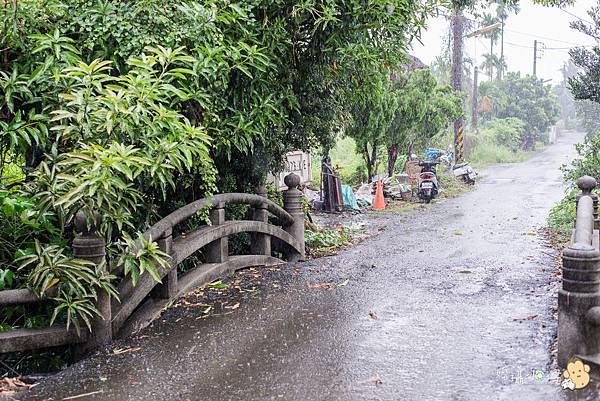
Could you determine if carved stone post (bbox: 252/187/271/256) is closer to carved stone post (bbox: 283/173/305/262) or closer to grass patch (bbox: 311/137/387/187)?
carved stone post (bbox: 283/173/305/262)

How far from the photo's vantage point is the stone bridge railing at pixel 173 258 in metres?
4.80

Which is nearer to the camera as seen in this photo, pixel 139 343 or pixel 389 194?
pixel 139 343

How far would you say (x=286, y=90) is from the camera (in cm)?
746

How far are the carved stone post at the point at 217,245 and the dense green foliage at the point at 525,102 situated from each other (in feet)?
150

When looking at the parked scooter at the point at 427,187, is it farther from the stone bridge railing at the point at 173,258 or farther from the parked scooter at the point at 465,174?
the stone bridge railing at the point at 173,258

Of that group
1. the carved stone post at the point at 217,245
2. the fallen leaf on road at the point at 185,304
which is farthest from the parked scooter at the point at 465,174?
the fallen leaf on road at the point at 185,304

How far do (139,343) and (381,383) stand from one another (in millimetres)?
2070

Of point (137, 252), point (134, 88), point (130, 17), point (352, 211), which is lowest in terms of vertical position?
point (352, 211)

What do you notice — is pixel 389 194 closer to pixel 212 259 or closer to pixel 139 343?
pixel 212 259

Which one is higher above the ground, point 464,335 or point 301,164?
point 301,164

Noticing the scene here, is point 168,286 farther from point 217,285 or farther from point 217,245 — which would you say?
point 217,245

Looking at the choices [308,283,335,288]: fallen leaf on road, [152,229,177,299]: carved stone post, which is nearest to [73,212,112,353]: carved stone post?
[152,229,177,299]: carved stone post

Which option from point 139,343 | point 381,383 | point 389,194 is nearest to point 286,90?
point 139,343

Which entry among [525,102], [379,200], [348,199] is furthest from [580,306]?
[525,102]
